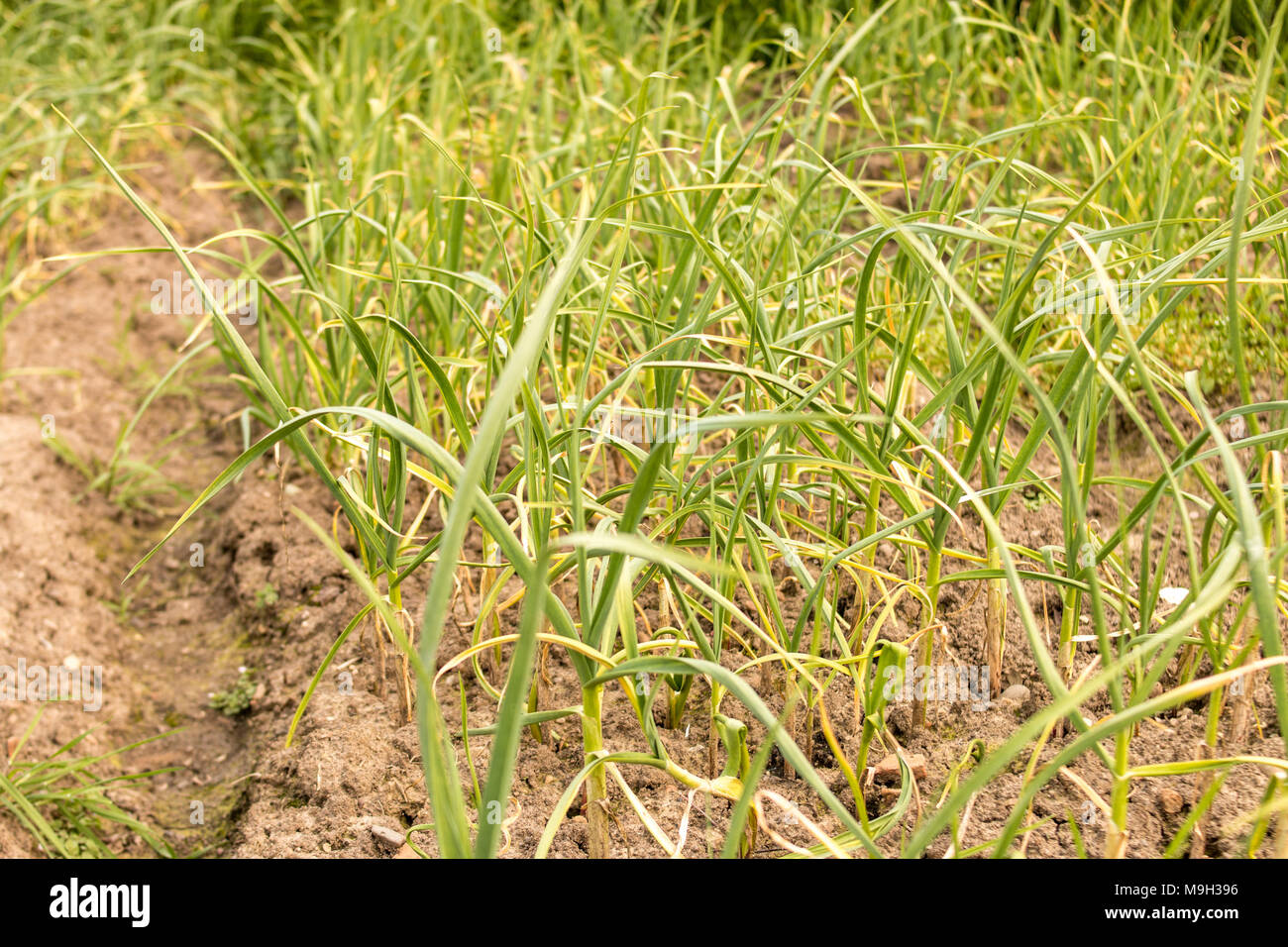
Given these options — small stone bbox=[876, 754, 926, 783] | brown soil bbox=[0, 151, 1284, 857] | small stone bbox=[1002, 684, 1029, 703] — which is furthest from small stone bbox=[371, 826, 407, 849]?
small stone bbox=[1002, 684, 1029, 703]

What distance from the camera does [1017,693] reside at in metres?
1.62

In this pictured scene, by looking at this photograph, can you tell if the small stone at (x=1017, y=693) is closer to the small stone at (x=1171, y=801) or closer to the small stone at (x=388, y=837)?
the small stone at (x=1171, y=801)

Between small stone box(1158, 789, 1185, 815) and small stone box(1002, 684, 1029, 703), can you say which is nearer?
small stone box(1158, 789, 1185, 815)

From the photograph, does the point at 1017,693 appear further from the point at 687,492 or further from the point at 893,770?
the point at 687,492

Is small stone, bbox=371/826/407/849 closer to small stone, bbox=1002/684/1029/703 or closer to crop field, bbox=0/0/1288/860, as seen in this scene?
crop field, bbox=0/0/1288/860

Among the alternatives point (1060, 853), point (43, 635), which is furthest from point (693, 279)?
point (43, 635)

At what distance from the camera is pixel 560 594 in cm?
183

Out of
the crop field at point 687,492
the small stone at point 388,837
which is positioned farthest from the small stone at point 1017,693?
the small stone at point 388,837

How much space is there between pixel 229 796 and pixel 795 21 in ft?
11.3

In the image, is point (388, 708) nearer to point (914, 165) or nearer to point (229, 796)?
point (229, 796)

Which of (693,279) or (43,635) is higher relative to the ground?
(693,279)

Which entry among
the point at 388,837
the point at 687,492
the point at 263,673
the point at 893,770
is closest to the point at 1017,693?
the point at 893,770

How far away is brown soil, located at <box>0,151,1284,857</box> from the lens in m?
1.46

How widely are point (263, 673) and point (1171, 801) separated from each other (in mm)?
1708
